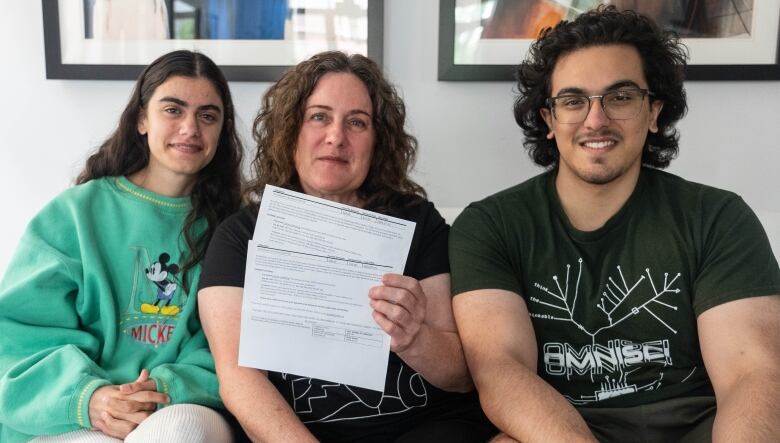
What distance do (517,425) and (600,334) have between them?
329 mm

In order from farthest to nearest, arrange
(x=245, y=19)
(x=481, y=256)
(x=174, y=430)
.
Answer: (x=245, y=19) < (x=481, y=256) < (x=174, y=430)

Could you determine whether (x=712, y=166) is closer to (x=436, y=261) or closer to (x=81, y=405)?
(x=436, y=261)

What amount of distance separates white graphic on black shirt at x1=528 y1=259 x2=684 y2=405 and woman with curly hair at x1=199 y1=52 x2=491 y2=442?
0.76ft

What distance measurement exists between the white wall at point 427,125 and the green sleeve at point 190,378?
0.82 metres

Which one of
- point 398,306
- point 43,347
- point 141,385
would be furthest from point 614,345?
point 43,347

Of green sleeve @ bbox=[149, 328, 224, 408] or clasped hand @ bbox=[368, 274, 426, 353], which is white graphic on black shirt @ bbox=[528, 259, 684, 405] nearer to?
clasped hand @ bbox=[368, 274, 426, 353]

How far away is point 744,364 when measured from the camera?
126 centimetres

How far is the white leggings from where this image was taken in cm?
122

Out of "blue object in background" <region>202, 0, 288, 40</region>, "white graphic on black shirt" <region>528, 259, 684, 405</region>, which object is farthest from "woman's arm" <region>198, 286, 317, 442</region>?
"blue object in background" <region>202, 0, 288, 40</region>

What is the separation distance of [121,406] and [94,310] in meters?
0.32

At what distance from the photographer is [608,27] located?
5.03 ft

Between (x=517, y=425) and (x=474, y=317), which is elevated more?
(x=474, y=317)

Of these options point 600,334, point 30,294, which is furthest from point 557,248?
point 30,294

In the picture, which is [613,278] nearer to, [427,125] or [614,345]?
[614,345]
